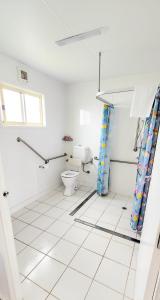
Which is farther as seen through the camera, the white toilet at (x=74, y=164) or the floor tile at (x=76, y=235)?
the white toilet at (x=74, y=164)

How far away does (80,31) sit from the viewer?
133cm

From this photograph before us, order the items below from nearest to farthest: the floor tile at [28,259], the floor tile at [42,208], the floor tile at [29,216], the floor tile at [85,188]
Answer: the floor tile at [28,259], the floor tile at [29,216], the floor tile at [42,208], the floor tile at [85,188]

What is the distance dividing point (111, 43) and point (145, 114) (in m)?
0.89

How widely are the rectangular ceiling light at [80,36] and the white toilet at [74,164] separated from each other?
1.89 metres

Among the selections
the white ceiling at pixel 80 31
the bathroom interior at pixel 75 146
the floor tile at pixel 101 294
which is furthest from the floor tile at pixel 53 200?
the white ceiling at pixel 80 31

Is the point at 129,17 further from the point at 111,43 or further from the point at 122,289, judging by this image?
the point at 122,289

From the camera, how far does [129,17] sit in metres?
1.15

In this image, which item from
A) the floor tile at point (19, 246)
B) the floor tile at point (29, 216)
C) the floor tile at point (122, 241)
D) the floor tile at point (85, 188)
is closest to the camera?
the floor tile at point (19, 246)

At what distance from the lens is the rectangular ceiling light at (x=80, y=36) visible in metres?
1.31

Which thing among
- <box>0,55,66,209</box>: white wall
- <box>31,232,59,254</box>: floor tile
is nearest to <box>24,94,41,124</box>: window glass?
<box>0,55,66,209</box>: white wall

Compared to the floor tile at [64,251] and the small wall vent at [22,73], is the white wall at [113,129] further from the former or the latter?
the floor tile at [64,251]

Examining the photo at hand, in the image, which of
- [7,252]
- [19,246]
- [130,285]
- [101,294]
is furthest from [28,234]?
[130,285]

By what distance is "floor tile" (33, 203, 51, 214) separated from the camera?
2.33 m

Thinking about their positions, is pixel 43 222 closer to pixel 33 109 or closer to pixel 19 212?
pixel 19 212
